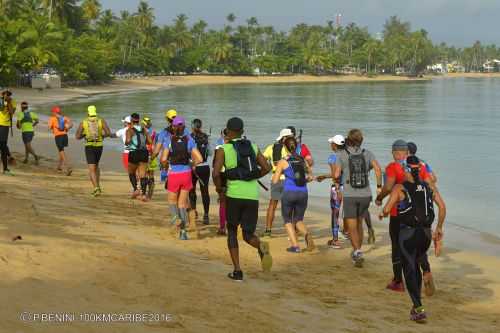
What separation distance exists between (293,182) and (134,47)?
135 metres

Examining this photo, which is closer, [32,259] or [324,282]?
[32,259]

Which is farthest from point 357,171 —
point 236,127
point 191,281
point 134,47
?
point 134,47

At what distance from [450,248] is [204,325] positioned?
6333 mm

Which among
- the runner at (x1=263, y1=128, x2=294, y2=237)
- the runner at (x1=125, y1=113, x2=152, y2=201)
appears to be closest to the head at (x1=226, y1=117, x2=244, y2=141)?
the runner at (x1=263, y1=128, x2=294, y2=237)

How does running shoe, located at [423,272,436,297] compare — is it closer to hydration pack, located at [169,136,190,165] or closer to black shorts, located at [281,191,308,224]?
black shorts, located at [281,191,308,224]

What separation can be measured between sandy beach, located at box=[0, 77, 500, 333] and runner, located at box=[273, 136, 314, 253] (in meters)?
0.54

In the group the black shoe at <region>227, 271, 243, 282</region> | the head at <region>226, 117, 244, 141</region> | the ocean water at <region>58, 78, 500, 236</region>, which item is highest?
the head at <region>226, 117, 244, 141</region>

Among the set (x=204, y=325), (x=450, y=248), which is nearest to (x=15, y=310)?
(x=204, y=325)

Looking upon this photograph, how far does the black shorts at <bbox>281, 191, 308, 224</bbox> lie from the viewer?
29.0 ft

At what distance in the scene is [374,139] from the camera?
108 ft

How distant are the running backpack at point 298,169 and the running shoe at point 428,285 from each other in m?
2.18

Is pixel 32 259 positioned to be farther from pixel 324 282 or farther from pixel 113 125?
pixel 113 125

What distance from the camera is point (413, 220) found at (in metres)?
6.22

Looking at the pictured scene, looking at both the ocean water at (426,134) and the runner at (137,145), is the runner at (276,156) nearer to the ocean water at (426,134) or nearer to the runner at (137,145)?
the runner at (137,145)
